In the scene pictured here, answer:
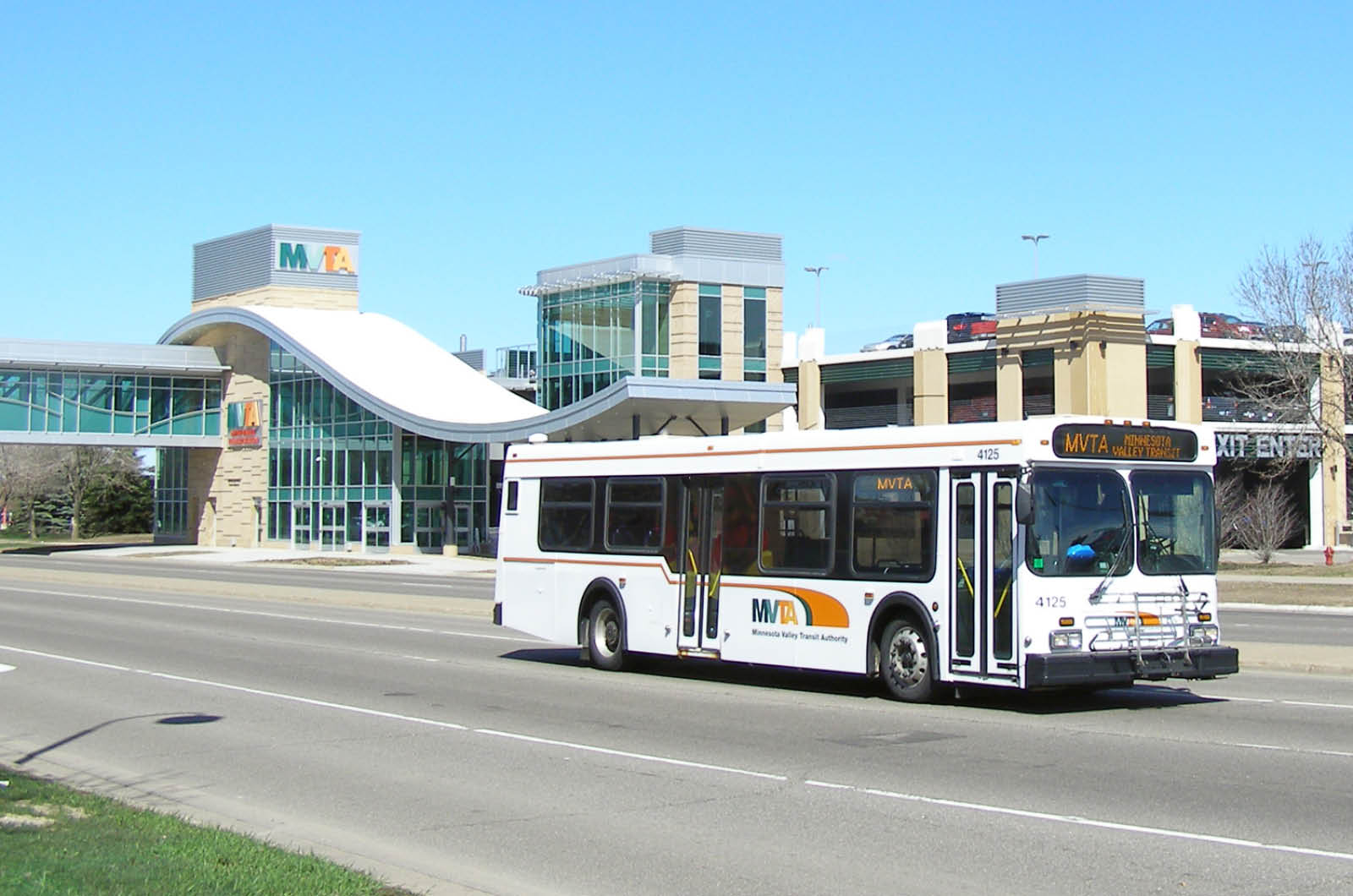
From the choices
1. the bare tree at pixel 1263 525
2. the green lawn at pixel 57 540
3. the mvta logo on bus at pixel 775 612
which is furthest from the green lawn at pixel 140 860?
the green lawn at pixel 57 540

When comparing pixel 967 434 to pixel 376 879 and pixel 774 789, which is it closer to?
pixel 774 789

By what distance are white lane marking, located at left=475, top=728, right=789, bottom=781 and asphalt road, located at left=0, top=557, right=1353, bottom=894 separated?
1.8 inches

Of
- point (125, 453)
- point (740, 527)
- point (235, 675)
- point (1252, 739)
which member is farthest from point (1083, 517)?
point (125, 453)

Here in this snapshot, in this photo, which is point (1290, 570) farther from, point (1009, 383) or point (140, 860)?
point (140, 860)

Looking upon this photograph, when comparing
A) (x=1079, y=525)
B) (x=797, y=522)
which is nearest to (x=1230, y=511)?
(x=797, y=522)

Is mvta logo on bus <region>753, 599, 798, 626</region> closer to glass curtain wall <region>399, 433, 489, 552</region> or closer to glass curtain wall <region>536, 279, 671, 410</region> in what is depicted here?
glass curtain wall <region>536, 279, 671, 410</region>

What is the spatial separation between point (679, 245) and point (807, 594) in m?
50.6

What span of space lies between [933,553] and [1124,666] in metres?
2.09

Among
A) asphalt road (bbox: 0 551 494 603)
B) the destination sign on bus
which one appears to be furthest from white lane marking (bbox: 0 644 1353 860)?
asphalt road (bbox: 0 551 494 603)

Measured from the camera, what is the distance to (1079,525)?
14.6 metres

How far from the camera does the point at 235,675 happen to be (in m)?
19.0

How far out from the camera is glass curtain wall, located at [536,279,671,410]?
65.7 meters

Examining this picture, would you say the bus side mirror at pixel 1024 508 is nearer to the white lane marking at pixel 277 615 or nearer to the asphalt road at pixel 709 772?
the asphalt road at pixel 709 772

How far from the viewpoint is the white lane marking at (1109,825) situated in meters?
8.52
